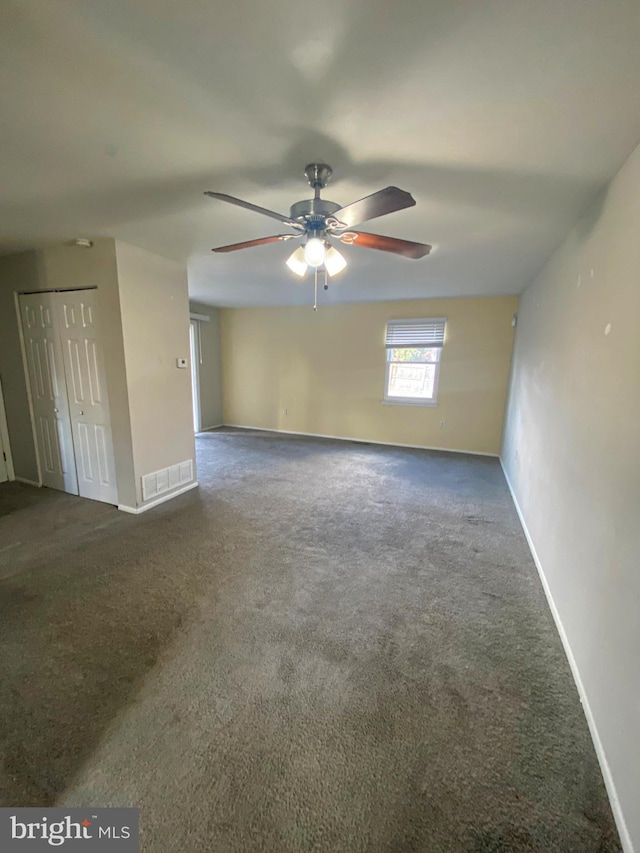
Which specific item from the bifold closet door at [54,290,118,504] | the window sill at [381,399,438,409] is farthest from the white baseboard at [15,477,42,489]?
the window sill at [381,399,438,409]

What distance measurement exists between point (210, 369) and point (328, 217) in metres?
5.43

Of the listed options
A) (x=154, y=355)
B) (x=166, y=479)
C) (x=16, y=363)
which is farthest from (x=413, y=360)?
(x=16, y=363)

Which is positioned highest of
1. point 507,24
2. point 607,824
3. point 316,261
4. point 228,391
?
point 507,24

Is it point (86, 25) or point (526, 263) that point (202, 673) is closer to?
point (86, 25)

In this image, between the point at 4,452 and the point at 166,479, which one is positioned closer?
the point at 166,479

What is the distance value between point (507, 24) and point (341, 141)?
705mm

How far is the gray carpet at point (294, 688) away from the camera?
1142 mm

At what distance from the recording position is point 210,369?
6789 mm

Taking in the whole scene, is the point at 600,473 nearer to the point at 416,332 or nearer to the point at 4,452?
the point at 416,332

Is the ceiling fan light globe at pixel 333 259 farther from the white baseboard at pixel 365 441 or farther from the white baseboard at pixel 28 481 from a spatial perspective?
the white baseboard at pixel 365 441

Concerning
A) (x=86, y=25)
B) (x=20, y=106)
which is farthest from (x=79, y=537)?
(x=86, y=25)

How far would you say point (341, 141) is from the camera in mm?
1520

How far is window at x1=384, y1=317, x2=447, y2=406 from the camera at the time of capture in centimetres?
551

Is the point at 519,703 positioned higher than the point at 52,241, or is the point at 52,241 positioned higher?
the point at 52,241
